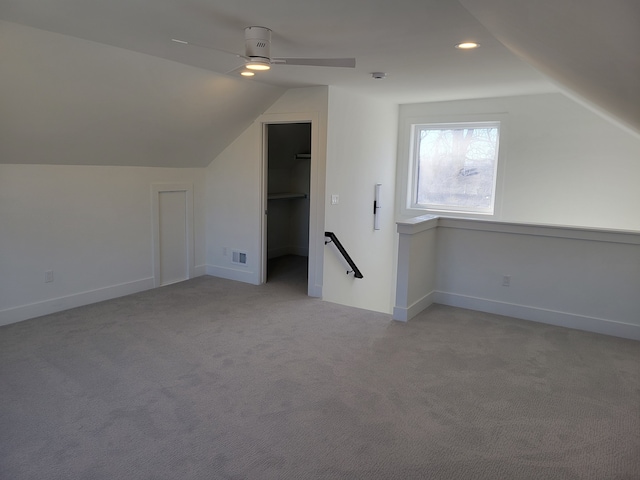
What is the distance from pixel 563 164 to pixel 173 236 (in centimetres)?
504

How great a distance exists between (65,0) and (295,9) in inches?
52.0

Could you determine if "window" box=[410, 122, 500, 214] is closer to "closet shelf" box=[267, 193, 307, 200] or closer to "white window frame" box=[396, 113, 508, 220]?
"white window frame" box=[396, 113, 508, 220]

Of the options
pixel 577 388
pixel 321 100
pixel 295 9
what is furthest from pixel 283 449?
pixel 321 100

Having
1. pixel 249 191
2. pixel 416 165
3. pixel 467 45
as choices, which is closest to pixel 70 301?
pixel 249 191

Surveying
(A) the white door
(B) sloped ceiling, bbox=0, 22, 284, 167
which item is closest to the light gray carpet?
(A) the white door

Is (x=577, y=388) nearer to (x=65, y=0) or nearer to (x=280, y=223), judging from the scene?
(x=65, y=0)

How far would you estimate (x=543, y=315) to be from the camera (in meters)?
4.50

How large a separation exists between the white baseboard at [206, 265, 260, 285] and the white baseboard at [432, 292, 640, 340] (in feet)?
7.56

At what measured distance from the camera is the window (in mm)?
6352

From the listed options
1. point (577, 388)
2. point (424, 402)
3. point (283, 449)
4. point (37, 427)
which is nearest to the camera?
point (283, 449)

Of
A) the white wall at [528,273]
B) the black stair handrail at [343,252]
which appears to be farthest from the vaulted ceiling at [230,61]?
the black stair handrail at [343,252]

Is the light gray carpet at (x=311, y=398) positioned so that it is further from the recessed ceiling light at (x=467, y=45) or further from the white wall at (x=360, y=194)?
the recessed ceiling light at (x=467, y=45)

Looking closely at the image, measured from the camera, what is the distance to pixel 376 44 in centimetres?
336

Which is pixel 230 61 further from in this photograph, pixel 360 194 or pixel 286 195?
pixel 286 195
